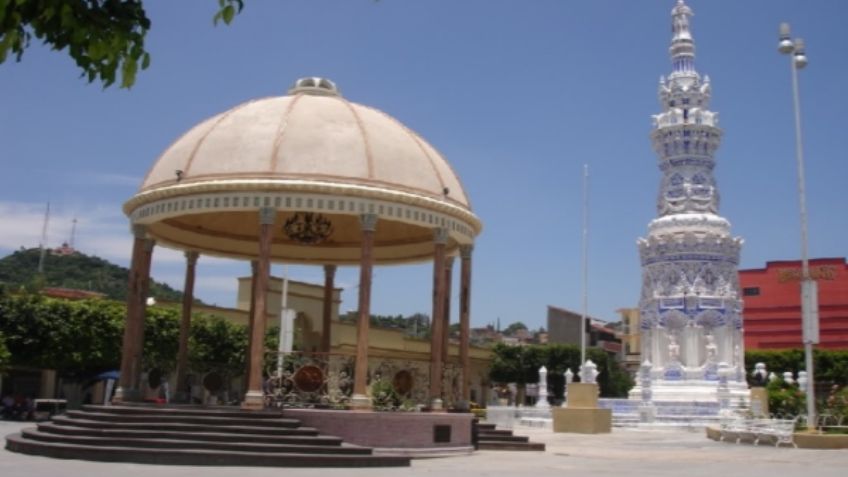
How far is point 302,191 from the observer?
50.8 ft

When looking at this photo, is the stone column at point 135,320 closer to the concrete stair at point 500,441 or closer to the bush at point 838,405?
the concrete stair at point 500,441

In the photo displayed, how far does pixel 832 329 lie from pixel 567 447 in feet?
140

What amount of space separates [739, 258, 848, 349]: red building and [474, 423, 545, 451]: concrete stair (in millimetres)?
43631

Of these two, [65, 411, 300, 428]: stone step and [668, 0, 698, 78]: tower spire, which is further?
[668, 0, 698, 78]: tower spire

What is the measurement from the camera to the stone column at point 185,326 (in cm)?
1905

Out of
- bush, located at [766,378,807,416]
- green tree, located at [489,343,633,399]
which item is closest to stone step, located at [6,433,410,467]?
bush, located at [766,378,807,416]

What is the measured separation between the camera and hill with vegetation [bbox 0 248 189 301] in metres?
79.4

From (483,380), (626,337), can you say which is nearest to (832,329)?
(483,380)

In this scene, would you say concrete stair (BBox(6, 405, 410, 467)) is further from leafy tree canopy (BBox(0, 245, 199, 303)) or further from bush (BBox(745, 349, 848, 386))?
leafy tree canopy (BBox(0, 245, 199, 303))

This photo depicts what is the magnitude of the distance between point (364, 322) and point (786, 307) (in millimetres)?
51977

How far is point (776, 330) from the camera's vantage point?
6072 cm

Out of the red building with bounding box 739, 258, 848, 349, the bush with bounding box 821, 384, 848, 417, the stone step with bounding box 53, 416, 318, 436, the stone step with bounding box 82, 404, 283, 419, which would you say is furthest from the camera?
the red building with bounding box 739, 258, 848, 349

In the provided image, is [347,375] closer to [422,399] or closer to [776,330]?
[422,399]

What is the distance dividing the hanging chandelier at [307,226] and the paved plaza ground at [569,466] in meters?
5.95
